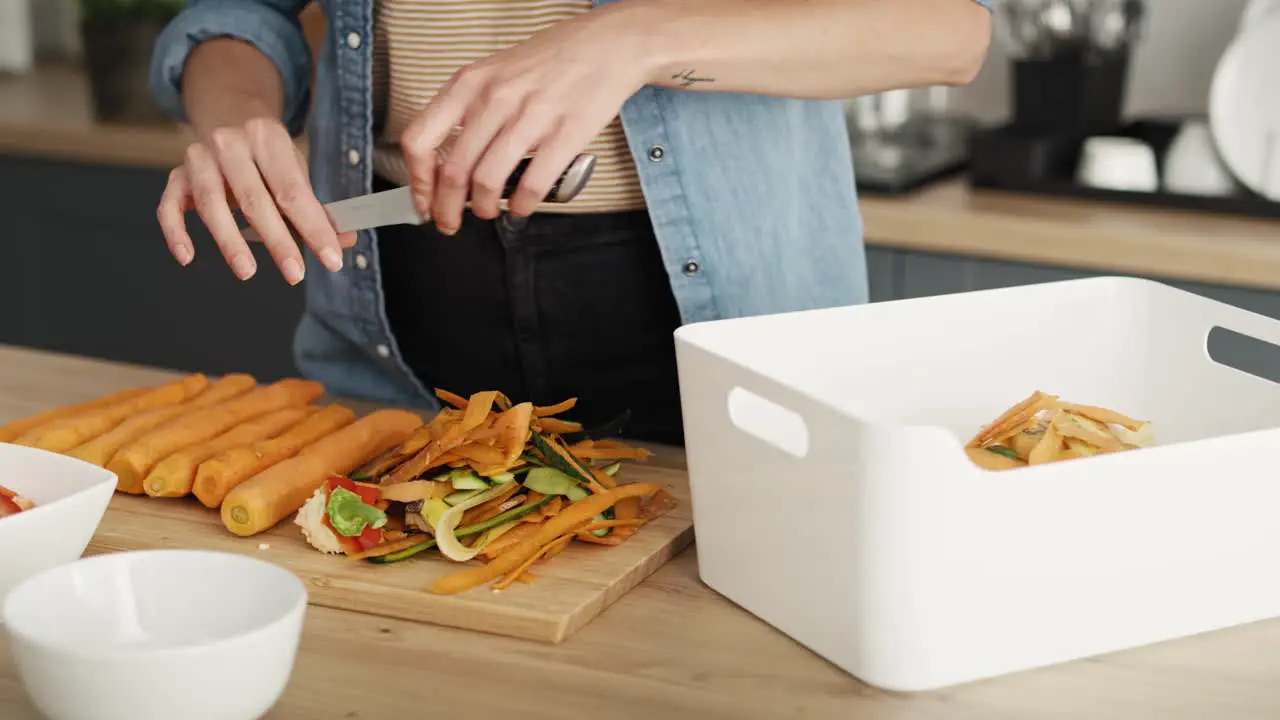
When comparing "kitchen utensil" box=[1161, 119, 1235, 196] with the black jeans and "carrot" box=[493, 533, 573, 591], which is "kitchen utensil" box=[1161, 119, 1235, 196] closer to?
the black jeans

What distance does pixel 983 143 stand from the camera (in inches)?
82.0

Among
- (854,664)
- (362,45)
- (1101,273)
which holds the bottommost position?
(1101,273)

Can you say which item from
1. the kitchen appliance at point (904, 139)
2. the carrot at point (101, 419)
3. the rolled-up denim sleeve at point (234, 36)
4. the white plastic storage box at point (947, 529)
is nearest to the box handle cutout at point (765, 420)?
the white plastic storage box at point (947, 529)

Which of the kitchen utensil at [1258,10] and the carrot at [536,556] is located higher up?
the kitchen utensil at [1258,10]

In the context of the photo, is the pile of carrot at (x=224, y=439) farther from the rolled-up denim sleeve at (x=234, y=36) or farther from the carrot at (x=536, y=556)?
the rolled-up denim sleeve at (x=234, y=36)

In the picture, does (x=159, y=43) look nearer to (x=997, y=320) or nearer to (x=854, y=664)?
(x=997, y=320)

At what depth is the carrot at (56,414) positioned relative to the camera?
1095 mm

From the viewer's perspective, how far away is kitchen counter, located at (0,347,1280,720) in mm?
734

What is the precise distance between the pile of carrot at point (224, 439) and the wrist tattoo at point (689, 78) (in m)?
0.32

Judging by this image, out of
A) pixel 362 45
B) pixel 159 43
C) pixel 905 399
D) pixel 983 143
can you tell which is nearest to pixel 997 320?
pixel 905 399

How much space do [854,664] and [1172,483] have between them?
19 cm

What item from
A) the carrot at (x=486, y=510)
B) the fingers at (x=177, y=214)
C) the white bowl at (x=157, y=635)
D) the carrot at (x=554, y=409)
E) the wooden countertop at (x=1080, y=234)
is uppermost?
the fingers at (x=177, y=214)

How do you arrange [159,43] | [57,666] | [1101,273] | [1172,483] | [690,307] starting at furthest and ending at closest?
[1101,273] < [159,43] < [690,307] < [1172,483] < [57,666]

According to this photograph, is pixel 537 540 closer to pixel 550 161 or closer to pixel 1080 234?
pixel 550 161
